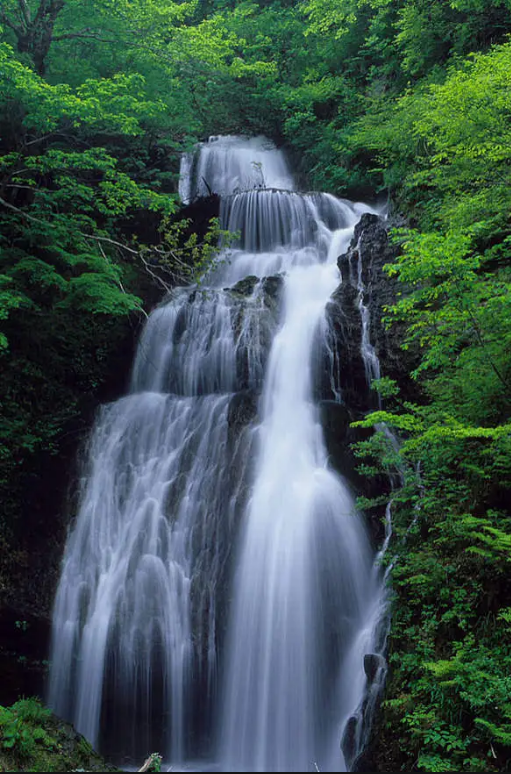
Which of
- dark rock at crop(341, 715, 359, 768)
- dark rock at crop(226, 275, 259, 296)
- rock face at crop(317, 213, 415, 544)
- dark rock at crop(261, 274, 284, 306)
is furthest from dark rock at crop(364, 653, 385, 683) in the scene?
dark rock at crop(226, 275, 259, 296)

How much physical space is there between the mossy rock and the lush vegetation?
10.3 ft

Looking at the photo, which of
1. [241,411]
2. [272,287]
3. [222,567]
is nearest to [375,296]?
[272,287]

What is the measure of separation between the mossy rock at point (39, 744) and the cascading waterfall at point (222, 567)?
185 centimetres

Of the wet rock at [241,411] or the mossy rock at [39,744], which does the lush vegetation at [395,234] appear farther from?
the mossy rock at [39,744]

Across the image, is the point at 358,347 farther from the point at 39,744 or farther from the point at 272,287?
the point at 39,744

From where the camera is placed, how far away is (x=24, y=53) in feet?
33.0

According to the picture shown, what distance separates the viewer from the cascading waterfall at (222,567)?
6910 millimetres

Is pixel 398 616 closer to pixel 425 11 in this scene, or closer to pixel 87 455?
pixel 87 455

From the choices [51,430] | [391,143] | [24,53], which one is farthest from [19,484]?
[391,143]

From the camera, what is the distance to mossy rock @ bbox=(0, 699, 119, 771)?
15.6ft

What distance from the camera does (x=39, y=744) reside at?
5.20 m

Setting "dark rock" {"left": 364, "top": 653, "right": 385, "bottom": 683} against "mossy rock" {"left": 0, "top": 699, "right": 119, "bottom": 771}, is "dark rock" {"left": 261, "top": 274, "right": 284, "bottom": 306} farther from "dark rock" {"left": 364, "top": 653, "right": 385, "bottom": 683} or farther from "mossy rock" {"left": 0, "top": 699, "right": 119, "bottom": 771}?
"mossy rock" {"left": 0, "top": 699, "right": 119, "bottom": 771}

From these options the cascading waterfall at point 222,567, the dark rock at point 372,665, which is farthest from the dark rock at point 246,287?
the dark rock at point 372,665

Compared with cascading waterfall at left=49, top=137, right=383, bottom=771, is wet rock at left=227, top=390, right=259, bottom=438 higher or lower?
higher
